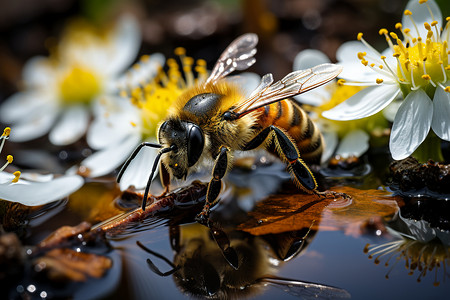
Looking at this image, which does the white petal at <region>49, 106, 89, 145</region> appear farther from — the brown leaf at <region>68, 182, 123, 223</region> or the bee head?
the bee head

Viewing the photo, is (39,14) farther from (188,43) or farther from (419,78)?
(419,78)

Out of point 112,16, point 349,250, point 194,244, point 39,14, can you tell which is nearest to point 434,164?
point 349,250

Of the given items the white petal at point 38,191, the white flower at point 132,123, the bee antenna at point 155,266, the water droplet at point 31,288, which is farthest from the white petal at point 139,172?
the water droplet at point 31,288

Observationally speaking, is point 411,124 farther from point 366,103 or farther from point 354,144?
point 354,144

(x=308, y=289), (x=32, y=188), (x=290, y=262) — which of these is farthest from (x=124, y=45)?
(x=308, y=289)

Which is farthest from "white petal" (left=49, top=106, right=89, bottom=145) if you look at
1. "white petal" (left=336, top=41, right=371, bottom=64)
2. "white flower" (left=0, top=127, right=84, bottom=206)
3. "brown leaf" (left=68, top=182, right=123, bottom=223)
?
"white petal" (left=336, top=41, right=371, bottom=64)

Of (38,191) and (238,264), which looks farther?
(38,191)
